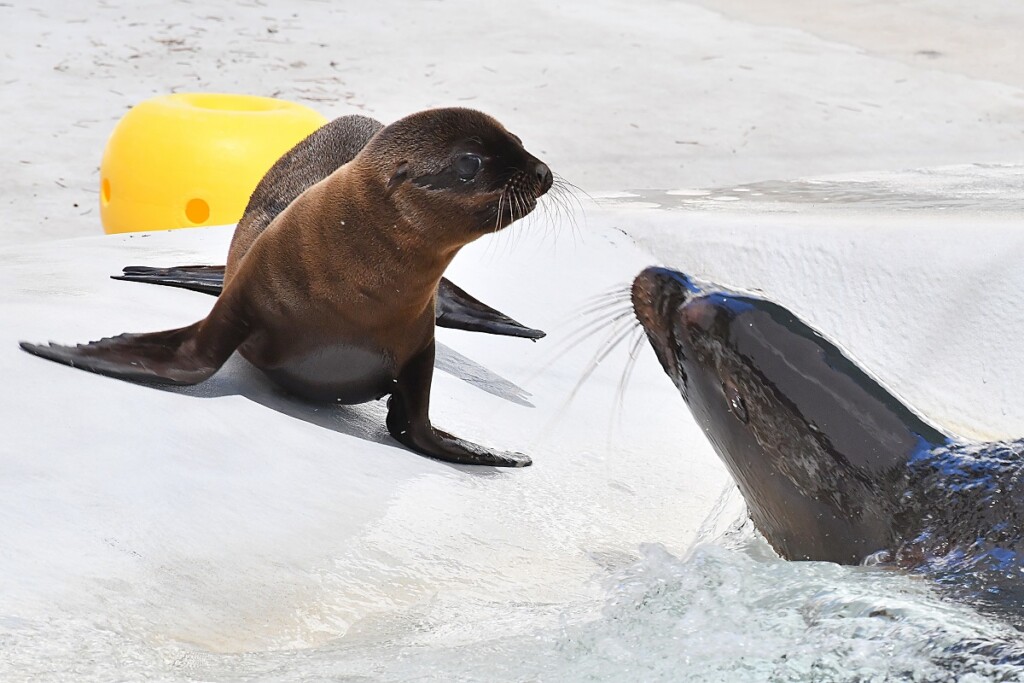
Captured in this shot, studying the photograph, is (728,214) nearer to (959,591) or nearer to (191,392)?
(191,392)

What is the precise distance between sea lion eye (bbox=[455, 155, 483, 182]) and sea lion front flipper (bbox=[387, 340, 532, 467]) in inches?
19.2

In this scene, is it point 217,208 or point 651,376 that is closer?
point 651,376

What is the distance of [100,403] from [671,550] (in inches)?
53.6

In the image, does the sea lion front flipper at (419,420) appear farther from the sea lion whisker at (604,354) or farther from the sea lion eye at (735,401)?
the sea lion eye at (735,401)

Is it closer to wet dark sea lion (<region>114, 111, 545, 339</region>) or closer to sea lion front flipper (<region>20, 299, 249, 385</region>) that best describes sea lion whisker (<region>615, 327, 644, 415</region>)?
wet dark sea lion (<region>114, 111, 545, 339</region>)

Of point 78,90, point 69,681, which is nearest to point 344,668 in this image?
point 69,681

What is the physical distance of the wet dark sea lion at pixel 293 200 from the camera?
3.56 meters

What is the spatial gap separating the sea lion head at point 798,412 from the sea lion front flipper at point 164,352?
1195mm

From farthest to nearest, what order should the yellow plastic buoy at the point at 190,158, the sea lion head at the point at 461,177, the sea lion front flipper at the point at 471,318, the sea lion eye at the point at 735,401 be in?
the yellow plastic buoy at the point at 190,158 < the sea lion front flipper at the point at 471,318 < the sea lion head at the point at 461,177 < the sea lion eye at the point at 735,401

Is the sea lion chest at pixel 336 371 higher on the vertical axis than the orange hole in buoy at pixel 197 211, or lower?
higher

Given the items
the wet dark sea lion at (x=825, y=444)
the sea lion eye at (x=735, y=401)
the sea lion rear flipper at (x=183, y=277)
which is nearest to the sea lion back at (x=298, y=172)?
the sea lion rear flipper at (x=183, y=277)

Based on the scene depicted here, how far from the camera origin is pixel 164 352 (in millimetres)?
3076

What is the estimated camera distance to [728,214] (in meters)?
5.35

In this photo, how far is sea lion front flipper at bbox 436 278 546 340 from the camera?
3.83m
